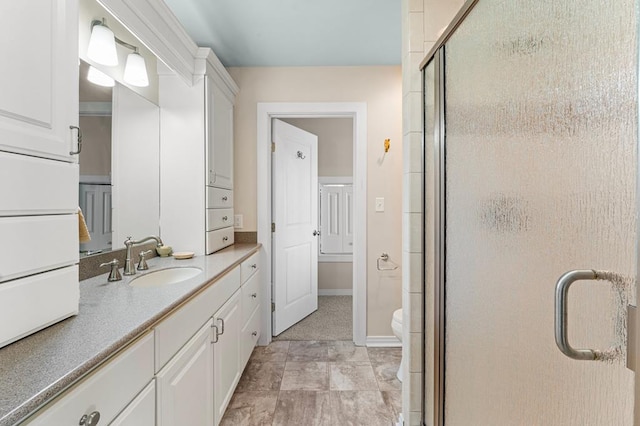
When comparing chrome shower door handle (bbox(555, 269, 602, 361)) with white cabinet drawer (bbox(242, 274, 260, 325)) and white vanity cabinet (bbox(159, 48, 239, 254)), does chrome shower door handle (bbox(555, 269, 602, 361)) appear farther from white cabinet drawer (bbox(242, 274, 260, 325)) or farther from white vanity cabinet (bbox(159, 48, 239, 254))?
white vanity cabinet (bbox(159, 48, 239, 254))

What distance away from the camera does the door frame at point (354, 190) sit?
2572 mm

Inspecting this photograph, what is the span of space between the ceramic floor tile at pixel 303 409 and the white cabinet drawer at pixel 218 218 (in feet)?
3.93

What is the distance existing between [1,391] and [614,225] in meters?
1.14

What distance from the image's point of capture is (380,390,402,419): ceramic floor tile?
1755mm

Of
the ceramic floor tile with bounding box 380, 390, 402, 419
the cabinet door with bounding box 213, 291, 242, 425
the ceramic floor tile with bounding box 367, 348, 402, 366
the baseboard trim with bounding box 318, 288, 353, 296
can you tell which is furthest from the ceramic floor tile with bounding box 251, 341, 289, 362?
the baseboard trim with bounding box 318, 288, 353, 296

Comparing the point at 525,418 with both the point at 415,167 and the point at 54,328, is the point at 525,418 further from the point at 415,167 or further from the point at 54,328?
the point at 54,328

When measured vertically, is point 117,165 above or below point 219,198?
above

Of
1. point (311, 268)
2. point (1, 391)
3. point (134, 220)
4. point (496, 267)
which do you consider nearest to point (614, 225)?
point (496, 267)

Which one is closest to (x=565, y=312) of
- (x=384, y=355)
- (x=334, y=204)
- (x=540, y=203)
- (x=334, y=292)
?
(x=540, y=203)

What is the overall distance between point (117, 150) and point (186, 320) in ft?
3.65

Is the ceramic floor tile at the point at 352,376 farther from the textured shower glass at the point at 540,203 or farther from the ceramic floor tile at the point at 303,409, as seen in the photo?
the textured shower glass at the point at 540,203

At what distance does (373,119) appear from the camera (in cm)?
258

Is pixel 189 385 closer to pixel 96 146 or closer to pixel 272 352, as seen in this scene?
pixel 96 146

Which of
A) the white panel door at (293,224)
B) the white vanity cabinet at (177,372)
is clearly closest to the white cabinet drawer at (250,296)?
the white vanity cabinet at (177,372)
